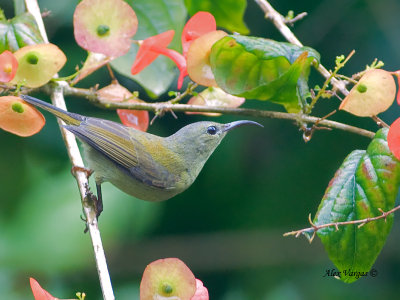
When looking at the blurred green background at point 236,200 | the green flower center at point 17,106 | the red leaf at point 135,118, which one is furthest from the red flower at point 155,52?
the blurred green background at point 236,200

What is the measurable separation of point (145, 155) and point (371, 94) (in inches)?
52.8

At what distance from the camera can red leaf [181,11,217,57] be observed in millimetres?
2191

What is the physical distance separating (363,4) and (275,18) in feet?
5.41

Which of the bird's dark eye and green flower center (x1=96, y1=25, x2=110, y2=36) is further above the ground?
green flower center (x1=96, y1=25, x2=110, y2=36)

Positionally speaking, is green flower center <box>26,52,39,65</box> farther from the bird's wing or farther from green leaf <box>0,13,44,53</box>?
the bird's wing

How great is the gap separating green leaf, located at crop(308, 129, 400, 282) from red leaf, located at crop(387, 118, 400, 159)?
7 centimetres

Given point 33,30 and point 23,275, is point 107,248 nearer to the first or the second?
point 23,275

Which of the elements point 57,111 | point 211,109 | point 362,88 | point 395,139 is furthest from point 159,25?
point 395,139

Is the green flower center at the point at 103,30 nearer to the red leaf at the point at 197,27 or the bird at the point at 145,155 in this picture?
the red leaf at the point at 197,27

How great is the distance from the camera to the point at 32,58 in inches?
78.1

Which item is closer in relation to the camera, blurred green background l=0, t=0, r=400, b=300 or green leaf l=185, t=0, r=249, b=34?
green leaf l=185, t=0, r=249, b=34

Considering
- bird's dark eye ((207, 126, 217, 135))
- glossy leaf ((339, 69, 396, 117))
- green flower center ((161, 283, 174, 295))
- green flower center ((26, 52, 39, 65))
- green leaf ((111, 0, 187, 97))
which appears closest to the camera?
green flower center ((161, 283, 174, 295))

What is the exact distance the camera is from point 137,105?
220cm

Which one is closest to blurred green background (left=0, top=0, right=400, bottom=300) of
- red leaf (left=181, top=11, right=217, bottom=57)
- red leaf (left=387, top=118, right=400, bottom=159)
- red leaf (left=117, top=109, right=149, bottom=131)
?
red leaf (left=117, top=109, right=149, bottom=131)
